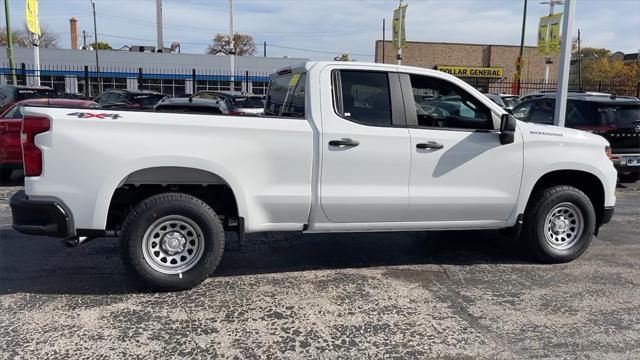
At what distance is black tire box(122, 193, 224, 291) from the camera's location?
458 centimetres

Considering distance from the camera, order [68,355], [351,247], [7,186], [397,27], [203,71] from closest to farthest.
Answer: [68,355]
[351,247]
[7,186]
[397,27]
[203,71]

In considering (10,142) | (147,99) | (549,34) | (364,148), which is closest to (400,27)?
(549,34)

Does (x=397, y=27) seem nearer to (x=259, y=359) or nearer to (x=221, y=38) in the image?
(x=259, y=359)

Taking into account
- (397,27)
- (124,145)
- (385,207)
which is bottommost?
(385,207)

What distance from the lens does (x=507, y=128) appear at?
524cm

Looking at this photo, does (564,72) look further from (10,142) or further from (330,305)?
(10,142)

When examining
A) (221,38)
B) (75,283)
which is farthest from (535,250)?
(221,38)

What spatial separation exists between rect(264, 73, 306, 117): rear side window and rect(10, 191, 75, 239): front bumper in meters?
2.16

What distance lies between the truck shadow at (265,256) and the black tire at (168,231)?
0.70ft

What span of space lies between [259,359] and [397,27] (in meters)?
29.1

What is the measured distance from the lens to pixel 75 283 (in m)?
5.00

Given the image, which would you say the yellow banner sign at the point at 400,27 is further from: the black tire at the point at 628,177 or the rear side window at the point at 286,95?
the rear side window at the point at 286,95

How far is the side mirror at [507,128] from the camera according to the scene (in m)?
5.23

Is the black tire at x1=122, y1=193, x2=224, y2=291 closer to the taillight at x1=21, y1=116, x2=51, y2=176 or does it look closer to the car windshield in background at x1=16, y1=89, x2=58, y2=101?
the taillight at x1=21, y1=116, x2=51, y2=176
